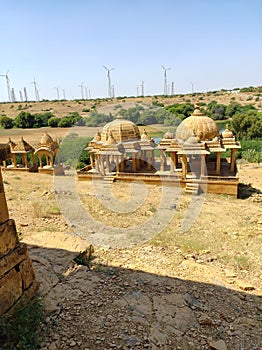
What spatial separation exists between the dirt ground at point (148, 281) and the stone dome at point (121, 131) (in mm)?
6040

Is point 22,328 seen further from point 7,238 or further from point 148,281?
point 148,281

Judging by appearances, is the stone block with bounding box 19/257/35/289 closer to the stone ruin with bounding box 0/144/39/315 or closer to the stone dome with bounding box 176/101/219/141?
the stone ruin with bounding box 0/144/39/315

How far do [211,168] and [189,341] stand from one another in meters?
12.2

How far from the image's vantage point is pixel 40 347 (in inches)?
120

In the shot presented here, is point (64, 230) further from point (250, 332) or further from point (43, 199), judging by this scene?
point (250, 332)

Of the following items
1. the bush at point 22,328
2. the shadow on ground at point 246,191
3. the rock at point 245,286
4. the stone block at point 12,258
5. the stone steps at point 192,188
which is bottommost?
the shadow on ground at point 246,191

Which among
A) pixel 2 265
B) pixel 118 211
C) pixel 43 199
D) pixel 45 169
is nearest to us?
pixel 2 265

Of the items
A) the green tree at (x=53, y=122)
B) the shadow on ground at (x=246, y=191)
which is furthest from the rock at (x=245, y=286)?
the green tree at (x=53, y=122)

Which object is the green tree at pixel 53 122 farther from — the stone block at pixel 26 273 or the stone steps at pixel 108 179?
the stone block at pixel 26 273

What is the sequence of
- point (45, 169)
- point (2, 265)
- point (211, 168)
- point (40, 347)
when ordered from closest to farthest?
point (40, 347) < point (2, 265) < point (211, 168) < point (45, 169)

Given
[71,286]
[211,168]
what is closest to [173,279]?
[71,286]

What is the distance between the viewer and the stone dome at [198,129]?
14023 mm

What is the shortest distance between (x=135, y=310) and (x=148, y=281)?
1.05 meters

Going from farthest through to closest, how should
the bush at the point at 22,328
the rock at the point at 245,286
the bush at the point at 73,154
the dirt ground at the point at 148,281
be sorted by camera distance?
the bush at the point at 73,154 → the rock at the point at 245,286 → the dirt ground at the point at 148,281 → the bush at the point at 22,328
